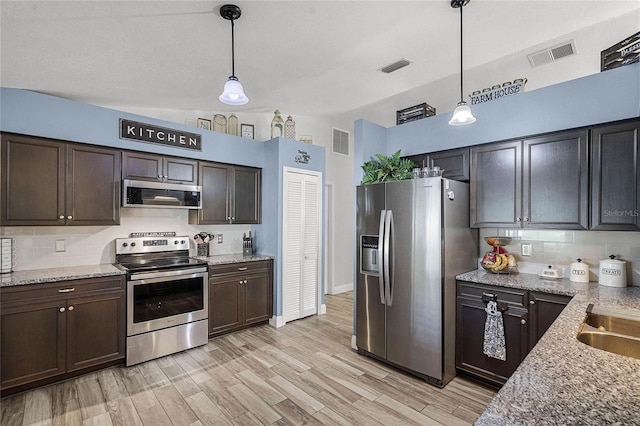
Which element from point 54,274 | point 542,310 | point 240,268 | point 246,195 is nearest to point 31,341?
point 54,274

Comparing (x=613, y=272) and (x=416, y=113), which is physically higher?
(x=416, y=113)

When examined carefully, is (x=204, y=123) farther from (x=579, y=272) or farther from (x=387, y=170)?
(x=579, y=272)

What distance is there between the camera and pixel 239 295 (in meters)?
3.85

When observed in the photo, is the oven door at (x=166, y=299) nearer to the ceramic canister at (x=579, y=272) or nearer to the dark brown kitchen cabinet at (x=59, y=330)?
the dark brown kitchen cabinet at (x=59, y=330)

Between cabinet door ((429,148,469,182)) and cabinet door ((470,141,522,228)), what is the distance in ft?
0.22

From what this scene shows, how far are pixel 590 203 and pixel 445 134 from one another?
53.2 inches

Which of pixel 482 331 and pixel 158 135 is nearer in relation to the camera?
pixel 482 331

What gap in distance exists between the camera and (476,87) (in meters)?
3.70

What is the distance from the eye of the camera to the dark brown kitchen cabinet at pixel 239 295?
3.63 m

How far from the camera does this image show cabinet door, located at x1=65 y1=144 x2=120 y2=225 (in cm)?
294

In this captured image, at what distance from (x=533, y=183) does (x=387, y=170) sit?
4.15ft

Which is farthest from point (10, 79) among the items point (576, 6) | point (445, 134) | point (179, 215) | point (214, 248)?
point (576, 6)

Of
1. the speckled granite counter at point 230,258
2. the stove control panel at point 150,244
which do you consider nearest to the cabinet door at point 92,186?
the stove control panel at point 150,244

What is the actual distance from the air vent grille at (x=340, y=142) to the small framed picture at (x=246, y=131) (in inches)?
69.8
